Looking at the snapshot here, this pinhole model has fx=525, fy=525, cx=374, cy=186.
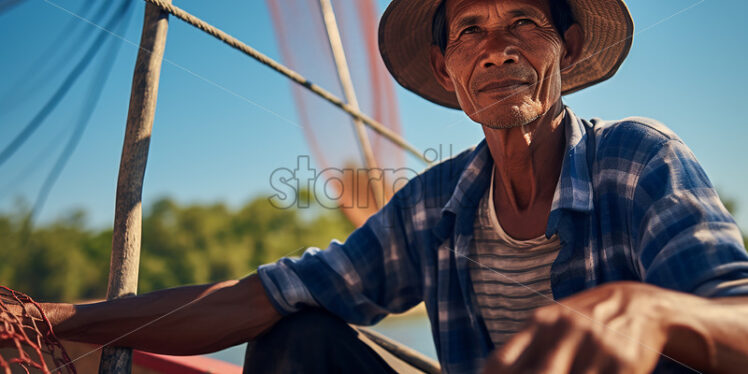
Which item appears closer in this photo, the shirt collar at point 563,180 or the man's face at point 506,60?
the shirt collar at point 563,180

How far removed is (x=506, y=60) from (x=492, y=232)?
1.40ft

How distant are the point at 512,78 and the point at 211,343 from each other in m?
0.96

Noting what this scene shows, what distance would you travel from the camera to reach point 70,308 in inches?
47.1

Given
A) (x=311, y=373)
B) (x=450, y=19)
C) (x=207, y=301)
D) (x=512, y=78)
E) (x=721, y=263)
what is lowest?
(x=311, y=373)

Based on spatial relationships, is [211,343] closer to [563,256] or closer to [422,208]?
[422,208]

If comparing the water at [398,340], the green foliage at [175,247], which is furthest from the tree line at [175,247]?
the water at [398,340]

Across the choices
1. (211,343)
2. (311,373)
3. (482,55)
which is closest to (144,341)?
(211,343)

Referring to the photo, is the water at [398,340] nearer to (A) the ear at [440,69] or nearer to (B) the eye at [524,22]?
(A) the ear at [440,69]

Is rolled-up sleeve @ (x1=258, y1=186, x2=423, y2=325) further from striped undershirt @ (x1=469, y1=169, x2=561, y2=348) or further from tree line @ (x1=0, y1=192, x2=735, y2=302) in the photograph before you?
tree line @ (x1=0, y1=192, x2=735, y2=302)

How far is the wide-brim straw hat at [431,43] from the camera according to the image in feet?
4.80

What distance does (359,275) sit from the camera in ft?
4.39

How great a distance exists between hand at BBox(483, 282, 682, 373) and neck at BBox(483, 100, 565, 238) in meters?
0.71

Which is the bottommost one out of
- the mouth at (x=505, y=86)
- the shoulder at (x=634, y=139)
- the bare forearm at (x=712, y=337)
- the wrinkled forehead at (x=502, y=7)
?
the bare forearm at (x=712, y=337)

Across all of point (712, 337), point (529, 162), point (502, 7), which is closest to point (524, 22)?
point (502, 7)
